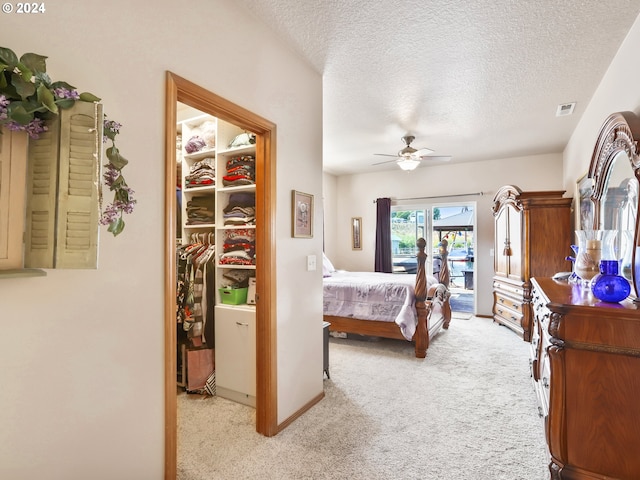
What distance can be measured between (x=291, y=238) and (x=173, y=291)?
102cm

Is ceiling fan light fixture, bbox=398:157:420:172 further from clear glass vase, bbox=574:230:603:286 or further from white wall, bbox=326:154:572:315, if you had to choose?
clear glass vase, bbox=574:230:603:286

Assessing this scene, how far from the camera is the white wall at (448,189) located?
5484 mm

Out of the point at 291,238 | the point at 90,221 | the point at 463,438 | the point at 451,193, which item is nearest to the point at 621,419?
the point at 463,438

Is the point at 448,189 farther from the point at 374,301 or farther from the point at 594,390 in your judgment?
the point at 594,390

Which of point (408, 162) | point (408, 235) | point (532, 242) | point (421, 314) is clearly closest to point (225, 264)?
point (421, 314)

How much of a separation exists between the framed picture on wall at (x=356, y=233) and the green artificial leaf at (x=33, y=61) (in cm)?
611

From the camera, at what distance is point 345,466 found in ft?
6.36

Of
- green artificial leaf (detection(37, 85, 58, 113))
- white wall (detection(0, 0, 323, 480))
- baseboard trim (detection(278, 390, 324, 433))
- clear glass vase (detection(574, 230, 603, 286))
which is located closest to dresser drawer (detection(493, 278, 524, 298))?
clear glass vase (detection(574, 230, 603, 286))

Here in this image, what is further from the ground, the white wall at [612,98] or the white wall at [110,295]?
the white wall at [612,98]

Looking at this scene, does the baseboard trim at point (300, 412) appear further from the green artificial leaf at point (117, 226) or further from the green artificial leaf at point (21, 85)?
the green artificial leaf at point (21, 85)

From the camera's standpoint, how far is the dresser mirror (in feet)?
5.96

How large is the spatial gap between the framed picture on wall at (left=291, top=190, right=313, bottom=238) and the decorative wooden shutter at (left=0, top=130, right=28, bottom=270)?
160 centimetres

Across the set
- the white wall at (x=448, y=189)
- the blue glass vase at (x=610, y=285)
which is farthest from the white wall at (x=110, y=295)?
the white wall at (x=448, y=189)

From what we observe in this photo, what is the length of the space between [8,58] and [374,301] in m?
3.75
